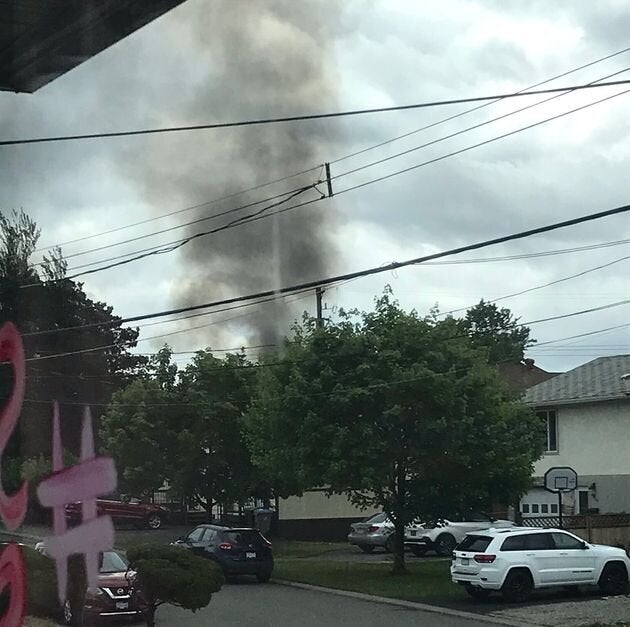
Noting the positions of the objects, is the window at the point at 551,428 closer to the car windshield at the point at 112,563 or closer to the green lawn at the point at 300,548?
the green lawn at the point at 300,548

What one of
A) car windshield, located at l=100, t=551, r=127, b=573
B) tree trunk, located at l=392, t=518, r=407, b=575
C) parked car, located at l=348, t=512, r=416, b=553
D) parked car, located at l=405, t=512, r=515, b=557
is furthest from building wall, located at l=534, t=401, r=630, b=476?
car windshield, located at l=100, t=551, r=127, b=573

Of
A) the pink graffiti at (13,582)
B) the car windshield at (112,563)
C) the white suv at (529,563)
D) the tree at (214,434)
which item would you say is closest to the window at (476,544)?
the white suv at (529,563)

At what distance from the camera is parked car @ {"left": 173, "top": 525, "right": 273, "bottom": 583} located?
23188mm

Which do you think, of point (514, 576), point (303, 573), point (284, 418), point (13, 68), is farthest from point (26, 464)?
point (303, 573)

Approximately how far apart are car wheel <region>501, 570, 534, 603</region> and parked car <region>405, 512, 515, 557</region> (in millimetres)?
9549

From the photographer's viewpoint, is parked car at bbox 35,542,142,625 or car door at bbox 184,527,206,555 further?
car door at bbox 184,527,206,555

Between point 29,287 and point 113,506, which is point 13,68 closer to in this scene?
point 29,287

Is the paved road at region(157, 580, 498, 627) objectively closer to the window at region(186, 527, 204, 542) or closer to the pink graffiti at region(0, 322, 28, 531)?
the window at region(186, 527, 204, 542)

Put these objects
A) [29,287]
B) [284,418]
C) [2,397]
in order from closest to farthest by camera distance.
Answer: [2,397]
[29,287]
[284,418]

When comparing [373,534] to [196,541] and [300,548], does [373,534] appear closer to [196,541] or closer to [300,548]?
[300,548]

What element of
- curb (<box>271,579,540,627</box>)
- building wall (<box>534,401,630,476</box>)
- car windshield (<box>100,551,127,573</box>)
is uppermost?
building wall (<box>534,401,630,476</box>)

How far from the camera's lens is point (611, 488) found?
106 feet

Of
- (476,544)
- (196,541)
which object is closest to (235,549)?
(196,541)

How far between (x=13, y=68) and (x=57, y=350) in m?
5.32
